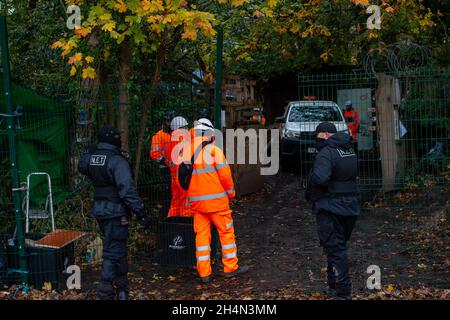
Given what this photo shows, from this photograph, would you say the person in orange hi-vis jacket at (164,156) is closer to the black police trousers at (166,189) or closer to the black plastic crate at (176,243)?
the black police trousers at (166,189)

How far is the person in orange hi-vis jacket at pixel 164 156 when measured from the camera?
27.6 feet

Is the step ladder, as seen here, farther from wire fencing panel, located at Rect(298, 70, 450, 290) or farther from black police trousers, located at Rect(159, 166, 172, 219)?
wire fencing panel, located at Rect(298, 70, 450, 290)

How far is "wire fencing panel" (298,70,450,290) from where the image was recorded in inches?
301

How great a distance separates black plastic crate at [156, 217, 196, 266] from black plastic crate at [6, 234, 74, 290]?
1.28m

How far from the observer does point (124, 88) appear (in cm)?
794

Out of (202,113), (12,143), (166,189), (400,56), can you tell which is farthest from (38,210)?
(400,56)

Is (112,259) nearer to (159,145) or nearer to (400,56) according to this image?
(159,145)

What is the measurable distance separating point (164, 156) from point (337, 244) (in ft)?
11.0

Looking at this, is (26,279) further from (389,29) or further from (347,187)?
(389,29)

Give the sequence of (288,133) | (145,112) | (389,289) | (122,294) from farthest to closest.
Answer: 1. (288,133)
2. (145,112)
3. (389,289)
4. (122,294)

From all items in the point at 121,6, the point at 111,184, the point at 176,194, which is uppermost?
the point at 121,6

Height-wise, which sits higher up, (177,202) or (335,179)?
(335,179)

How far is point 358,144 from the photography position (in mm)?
10500

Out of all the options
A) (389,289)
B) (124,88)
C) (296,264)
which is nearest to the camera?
(389,289)
